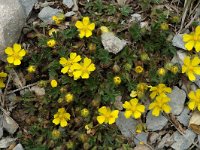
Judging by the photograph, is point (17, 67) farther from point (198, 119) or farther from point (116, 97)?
point (198, 119)

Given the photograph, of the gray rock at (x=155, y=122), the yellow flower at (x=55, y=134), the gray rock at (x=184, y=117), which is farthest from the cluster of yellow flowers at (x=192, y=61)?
the yellow flower at (x=55, y=134)

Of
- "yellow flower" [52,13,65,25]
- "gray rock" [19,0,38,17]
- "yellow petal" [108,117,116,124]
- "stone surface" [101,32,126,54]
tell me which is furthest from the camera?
"gray rock" [19,0,38,17]

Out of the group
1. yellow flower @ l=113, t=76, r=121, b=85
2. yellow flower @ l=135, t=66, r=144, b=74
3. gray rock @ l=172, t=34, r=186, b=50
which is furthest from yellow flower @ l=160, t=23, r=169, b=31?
yellow flower @ l=113, t=76, r=121, b=85

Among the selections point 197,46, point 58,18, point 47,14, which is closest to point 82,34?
point 58,18

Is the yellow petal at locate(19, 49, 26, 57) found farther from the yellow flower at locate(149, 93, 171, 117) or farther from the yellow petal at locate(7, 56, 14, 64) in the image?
the yellow flower at locate(149, 93, 171, 117)

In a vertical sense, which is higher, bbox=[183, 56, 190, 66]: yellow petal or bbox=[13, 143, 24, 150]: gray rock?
bbox=[183, 56, 190, 66]: yellow petal

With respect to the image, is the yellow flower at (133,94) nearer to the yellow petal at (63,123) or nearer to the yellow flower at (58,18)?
the yellow petal at (63,123)

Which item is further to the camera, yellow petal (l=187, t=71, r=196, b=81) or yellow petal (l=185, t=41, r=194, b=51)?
yellow petal (l=185, t=41, r=194, b=51)
